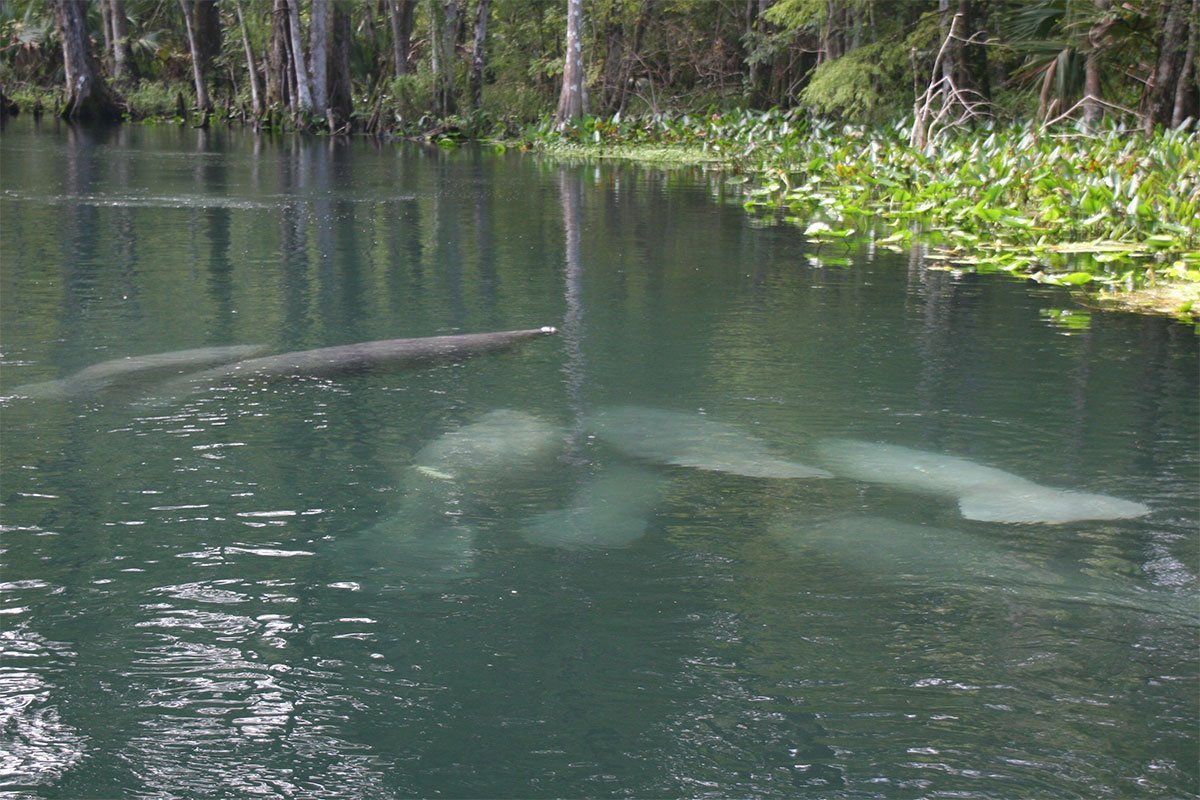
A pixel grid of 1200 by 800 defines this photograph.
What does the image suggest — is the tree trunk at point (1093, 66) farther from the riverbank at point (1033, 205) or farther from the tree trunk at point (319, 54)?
the tree trunk at point (319, 54)

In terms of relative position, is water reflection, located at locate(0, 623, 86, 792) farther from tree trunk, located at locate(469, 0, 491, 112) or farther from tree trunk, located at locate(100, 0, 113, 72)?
tree trunk, located at locate(100, 0, 113, 72)

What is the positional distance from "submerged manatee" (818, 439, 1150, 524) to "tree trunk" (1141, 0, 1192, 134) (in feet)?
40.1

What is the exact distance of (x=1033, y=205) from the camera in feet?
41.3

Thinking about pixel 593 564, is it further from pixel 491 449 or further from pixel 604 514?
pixel 491 449

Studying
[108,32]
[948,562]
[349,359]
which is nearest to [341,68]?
[108,32]

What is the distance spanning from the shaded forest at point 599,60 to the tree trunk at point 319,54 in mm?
58

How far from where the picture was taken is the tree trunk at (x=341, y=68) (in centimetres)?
3438

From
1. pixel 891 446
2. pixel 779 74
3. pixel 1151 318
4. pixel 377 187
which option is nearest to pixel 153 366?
pixel 891 446

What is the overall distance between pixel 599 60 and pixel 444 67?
4.46 m

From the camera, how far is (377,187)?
58.9 ft

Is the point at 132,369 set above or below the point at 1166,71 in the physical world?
below

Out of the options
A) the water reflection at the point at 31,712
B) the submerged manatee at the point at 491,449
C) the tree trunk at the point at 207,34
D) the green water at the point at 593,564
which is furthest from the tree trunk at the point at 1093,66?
the tree trunk at the point at 207,34

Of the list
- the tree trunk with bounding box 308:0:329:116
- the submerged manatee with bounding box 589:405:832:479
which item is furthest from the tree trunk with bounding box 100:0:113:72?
the submerged manatee with bounding box 589:405:832:479

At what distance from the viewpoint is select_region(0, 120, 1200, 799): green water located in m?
3.21
